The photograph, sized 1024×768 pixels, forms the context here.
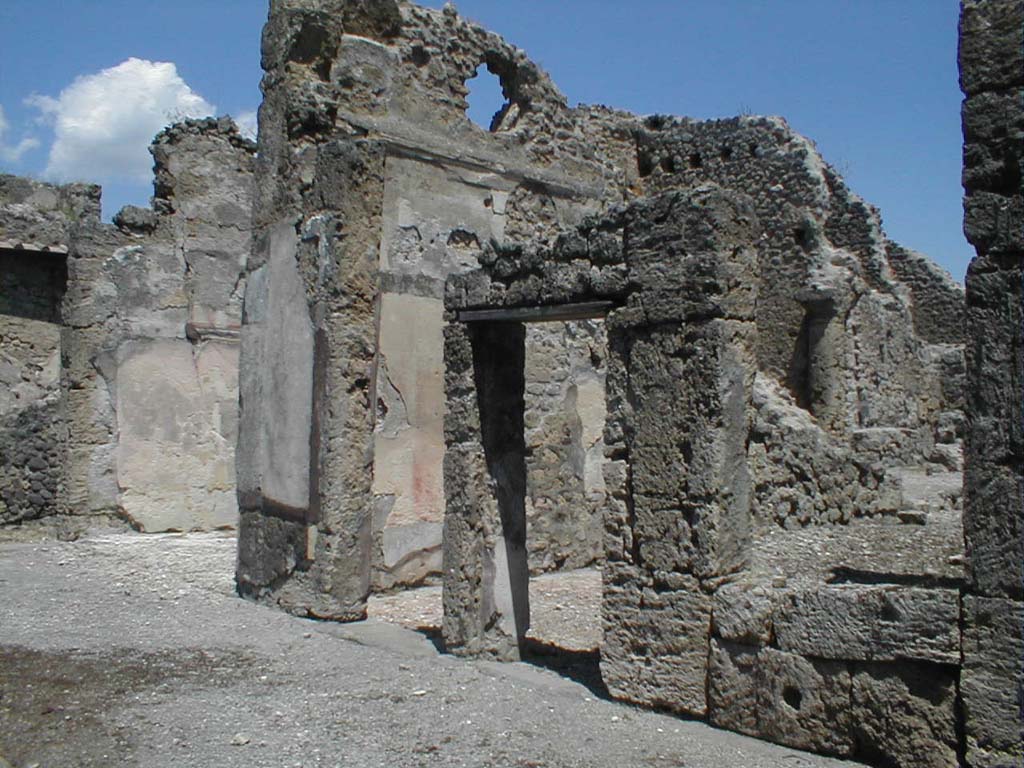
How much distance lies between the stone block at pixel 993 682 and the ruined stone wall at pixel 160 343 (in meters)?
8.50

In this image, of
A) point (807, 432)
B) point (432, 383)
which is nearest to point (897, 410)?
point (807, 432)

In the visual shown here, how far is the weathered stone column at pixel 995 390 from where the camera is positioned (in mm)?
3559

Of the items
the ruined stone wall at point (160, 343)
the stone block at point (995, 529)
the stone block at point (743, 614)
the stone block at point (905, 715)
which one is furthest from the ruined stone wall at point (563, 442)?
the stone block at point (995, 529)

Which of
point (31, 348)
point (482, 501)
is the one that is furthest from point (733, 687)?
point (31, 348)

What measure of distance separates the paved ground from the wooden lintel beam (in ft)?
6.47

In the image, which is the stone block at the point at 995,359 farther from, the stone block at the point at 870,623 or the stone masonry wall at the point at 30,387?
the stone masonry wall at the point at 30,387

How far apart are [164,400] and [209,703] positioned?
20.1 ft

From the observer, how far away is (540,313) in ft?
17.6

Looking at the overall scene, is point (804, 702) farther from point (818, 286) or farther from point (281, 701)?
point (818, 286)

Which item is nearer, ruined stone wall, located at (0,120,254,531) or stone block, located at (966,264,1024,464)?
stone block, located at (966,264,1024,464)

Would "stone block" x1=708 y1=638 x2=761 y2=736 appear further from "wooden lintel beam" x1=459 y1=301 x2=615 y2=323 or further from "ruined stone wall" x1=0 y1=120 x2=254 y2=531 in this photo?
"ruined stone wall" x1=0 y1=120 x2=254 y2=531

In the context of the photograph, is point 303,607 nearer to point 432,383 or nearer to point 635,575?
point 432,383

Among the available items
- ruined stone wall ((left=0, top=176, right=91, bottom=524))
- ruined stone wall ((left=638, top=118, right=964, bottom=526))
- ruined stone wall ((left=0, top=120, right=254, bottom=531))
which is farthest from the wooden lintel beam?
ruined stone wall ((left=638, top=118, right=964, bottom=526))

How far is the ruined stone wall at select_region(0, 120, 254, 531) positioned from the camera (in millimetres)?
10039
